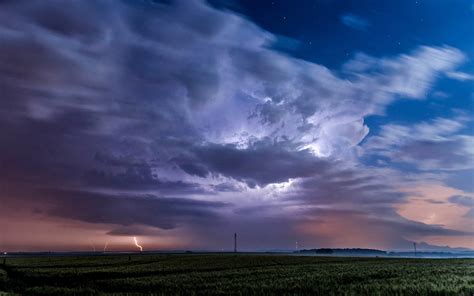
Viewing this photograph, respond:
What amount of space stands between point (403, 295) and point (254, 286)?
12.8 m

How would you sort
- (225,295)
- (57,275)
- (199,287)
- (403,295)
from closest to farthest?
(403,295) → (225,295) → (199,287) → (57,275)

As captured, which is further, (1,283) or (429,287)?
(1,283)

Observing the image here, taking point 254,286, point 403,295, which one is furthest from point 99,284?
point 403,295

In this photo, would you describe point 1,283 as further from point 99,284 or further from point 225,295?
point 225,295

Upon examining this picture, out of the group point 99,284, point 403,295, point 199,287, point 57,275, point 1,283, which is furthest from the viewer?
point 57,275

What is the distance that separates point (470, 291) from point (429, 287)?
11.1 feet

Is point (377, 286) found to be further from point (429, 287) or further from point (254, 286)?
point (254, 286)

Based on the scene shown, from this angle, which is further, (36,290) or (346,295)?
(36,290)

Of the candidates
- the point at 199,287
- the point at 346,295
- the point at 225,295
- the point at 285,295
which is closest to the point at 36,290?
the point at 199,287

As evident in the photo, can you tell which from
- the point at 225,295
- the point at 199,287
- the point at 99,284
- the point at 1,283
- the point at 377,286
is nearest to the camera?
the point at 225,295

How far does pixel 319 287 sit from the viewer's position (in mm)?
34812

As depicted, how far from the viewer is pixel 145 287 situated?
39.2 metres

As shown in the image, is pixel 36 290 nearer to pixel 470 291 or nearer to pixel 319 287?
pixel 319 287

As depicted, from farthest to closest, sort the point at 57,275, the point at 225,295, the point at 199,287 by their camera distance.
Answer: the point at 57,275 < the point at 199,287 < the point at 225,295
